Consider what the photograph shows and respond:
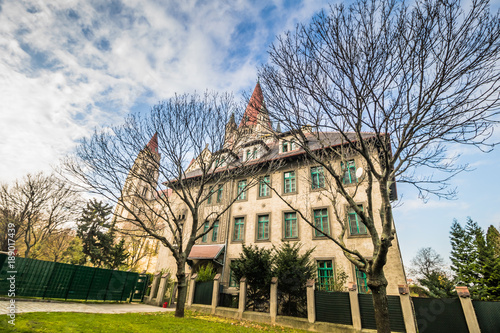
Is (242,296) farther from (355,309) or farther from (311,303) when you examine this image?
(355,309)

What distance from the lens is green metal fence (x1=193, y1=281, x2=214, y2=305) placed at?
13.6m

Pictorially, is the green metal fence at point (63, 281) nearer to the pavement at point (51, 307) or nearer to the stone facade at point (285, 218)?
the pavement at point (51, 307)

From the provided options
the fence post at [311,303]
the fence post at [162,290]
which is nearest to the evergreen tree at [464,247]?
the fence post at [311,303]

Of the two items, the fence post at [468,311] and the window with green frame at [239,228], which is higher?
the window with green frame at [239,228]

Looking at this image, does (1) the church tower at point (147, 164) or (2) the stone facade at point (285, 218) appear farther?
(2) the stone facade at point (285, 218)

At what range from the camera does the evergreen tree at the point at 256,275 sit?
12.0 m

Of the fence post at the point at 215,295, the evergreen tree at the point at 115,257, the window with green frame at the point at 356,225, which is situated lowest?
the fence post at the point at 215,295

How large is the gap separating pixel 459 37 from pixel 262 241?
49.4 ft

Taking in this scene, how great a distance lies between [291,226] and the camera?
1653 cm

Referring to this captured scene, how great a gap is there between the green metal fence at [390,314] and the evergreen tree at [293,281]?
8.61ft

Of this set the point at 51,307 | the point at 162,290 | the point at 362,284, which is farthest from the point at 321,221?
the point at 51,307

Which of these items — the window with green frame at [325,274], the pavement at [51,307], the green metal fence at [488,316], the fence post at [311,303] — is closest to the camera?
the pavement at [51,307]

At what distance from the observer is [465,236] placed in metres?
24.0

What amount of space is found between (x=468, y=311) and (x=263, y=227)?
11597 mm
